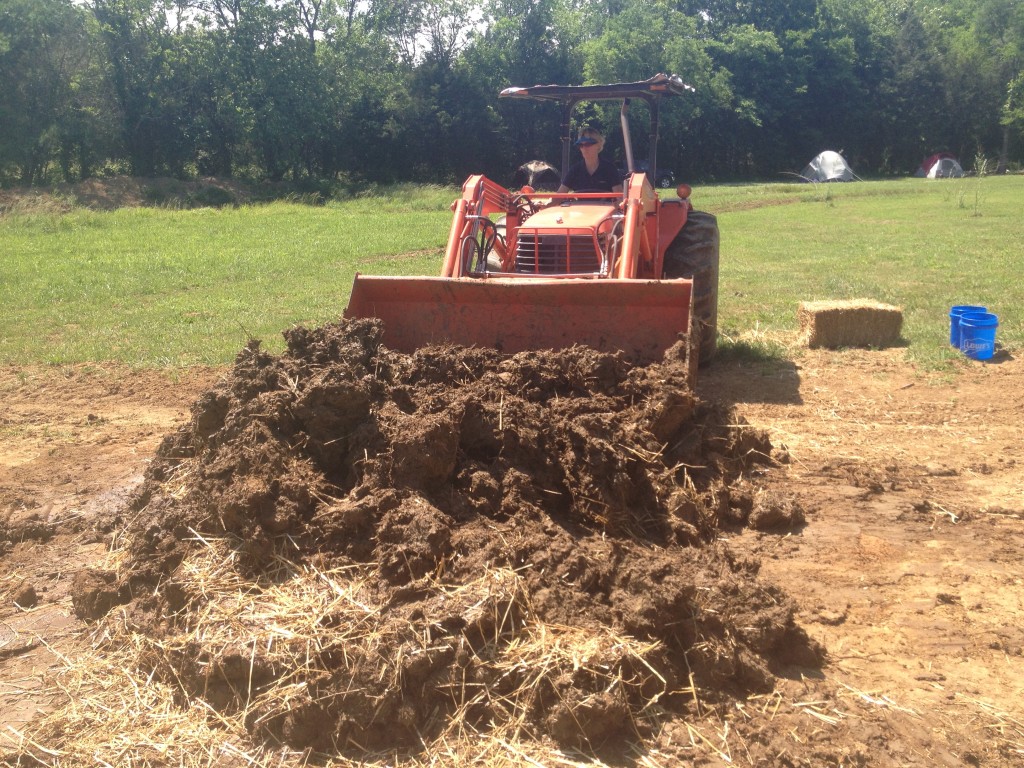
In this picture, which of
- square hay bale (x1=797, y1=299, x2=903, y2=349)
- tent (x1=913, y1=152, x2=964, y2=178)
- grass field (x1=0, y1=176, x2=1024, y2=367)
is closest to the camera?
square hay bale (x1=797, y1=299, x2=903, y2=349)

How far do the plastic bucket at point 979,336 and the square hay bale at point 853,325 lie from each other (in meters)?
0.65

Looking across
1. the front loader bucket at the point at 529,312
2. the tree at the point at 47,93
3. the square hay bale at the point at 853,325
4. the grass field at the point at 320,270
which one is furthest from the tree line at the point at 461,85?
the front loader bucket at the point at 529,312

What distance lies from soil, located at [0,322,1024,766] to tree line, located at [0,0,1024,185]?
33246mm

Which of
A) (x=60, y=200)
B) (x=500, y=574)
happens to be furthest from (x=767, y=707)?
(x=60, y=200)

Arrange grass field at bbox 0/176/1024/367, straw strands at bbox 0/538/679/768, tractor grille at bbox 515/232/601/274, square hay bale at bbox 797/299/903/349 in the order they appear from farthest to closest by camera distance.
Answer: grass field at bbox 0/176/1024/367 → square hay bale at bbox 797/299/903/349 → tractor grille at bbox 515/232/601/274 → straw strands at bbox 0/538/679/768

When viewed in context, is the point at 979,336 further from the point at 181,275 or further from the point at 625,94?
the point at 181,275

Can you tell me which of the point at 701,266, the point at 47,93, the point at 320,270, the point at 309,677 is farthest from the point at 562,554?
the point at 47,93

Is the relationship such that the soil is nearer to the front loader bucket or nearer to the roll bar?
the front loader bucket

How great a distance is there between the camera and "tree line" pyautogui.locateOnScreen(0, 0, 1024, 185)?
122 ft

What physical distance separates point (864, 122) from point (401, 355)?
55.6m

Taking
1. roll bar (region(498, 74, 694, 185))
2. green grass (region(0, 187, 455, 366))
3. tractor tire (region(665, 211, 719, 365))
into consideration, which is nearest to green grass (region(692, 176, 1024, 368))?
tractor tire (region(665, 211, 719, 365))

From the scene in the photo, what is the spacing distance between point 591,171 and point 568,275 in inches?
66.2

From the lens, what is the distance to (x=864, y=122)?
54.2 m

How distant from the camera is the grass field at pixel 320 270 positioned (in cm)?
959
